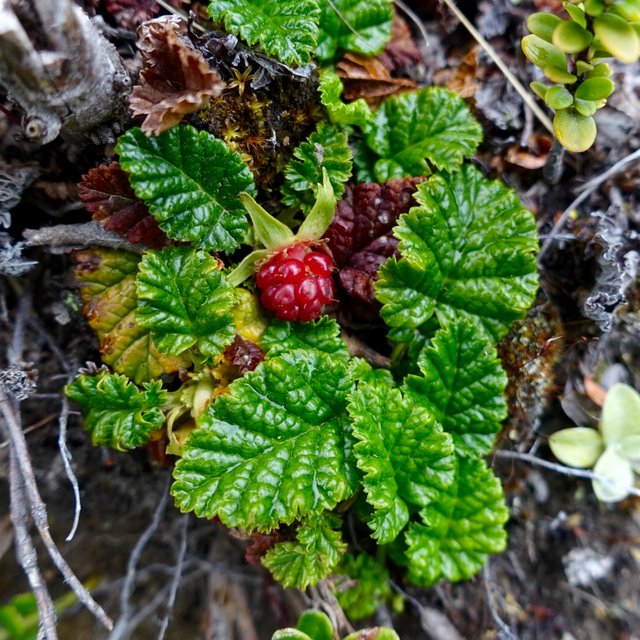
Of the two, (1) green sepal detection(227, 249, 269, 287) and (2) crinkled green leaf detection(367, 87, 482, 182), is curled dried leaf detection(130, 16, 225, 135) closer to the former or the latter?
(1) green sepal detection(227, 249, 269, 287)

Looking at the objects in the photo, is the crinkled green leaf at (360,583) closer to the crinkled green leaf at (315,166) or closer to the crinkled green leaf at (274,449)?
Result: the crinkled green leaf at (274,449)

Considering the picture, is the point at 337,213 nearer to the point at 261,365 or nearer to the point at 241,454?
the point at 261,365

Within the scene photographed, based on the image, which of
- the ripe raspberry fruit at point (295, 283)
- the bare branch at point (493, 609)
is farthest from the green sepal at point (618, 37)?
the bare branch at point (493, 609)

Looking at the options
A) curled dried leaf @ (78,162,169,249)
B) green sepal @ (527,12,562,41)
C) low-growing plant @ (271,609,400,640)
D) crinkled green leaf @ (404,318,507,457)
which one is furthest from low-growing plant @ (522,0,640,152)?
low-growing plant @ (271,609,400,640)

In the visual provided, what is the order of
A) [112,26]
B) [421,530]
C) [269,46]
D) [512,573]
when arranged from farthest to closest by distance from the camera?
[512,573] < [421,530] < [112,26] < [269,46]

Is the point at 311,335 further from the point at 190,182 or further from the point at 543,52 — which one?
the point at 543,52

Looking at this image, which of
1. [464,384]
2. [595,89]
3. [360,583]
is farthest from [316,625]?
[595,89]

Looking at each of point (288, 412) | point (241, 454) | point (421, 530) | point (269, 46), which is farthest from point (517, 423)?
point (269, 46)
